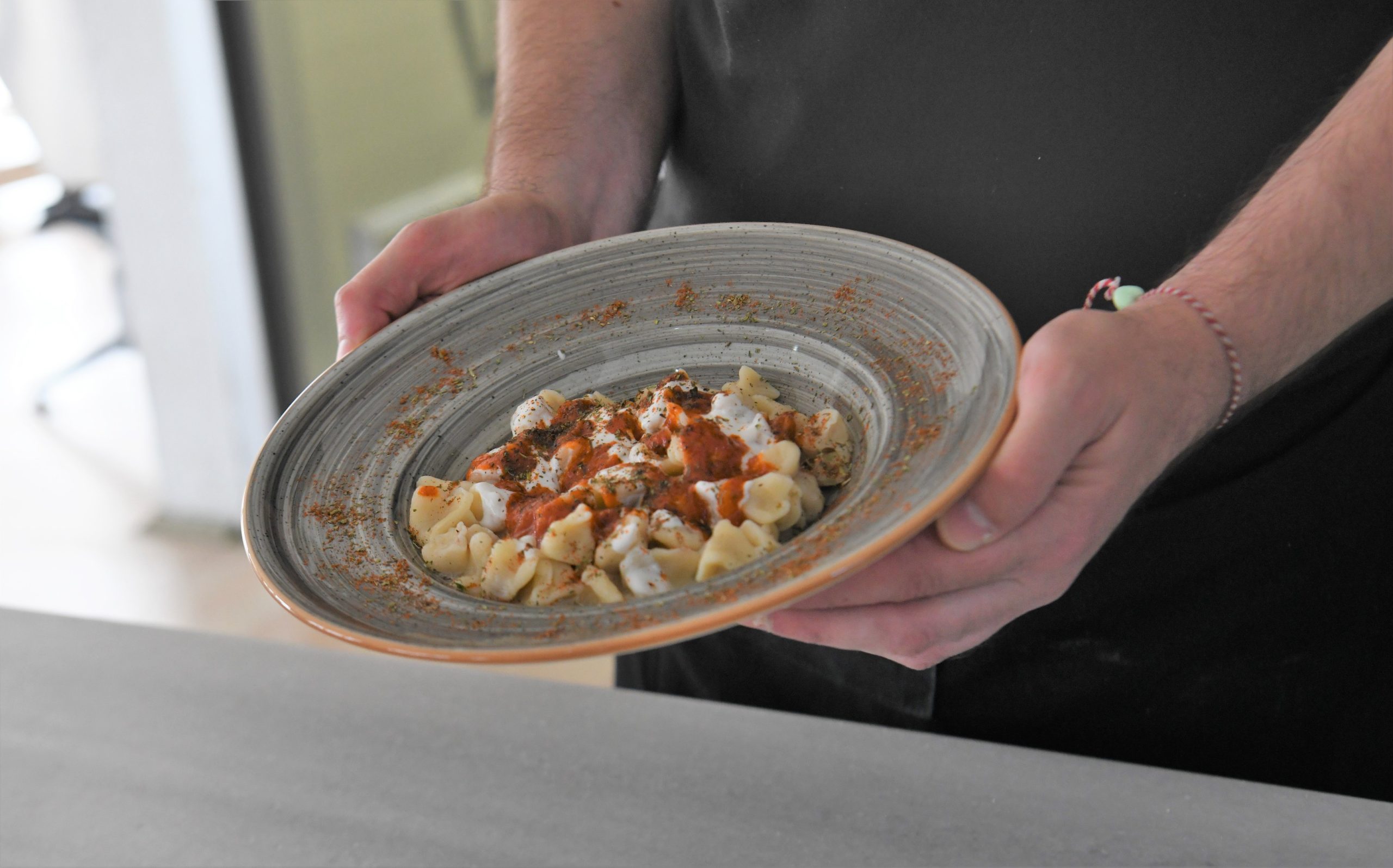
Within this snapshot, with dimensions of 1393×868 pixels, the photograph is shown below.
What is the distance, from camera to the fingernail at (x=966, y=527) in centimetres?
86

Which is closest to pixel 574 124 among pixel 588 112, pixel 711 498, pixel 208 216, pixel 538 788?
pixel 588 112

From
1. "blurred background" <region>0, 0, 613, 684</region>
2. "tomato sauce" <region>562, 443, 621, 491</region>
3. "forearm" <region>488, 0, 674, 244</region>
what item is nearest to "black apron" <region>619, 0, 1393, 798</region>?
"forearm" <region>488, 0, 674, 244</region>

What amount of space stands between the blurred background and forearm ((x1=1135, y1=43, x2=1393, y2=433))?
234cm

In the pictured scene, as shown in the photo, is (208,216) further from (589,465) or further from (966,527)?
(966,527)

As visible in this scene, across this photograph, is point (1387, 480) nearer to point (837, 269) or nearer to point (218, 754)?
point (837, 269)

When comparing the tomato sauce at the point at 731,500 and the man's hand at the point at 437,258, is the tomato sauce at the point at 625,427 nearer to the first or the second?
the tomato sauce at the point at 731,500

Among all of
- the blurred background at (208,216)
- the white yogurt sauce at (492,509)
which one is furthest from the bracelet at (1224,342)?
the blurred background at (208,216)

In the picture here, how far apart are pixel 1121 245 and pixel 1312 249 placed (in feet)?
0.89

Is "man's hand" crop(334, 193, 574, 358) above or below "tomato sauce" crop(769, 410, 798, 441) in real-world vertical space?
above

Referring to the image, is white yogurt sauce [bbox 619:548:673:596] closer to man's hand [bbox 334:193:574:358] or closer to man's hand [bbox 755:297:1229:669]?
man's hand [bbox 755:297:1229:669]

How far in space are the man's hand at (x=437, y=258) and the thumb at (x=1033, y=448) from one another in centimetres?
70

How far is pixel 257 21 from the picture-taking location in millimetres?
3479

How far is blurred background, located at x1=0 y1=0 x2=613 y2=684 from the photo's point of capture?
11.0 feet

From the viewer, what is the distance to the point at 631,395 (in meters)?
1.22
